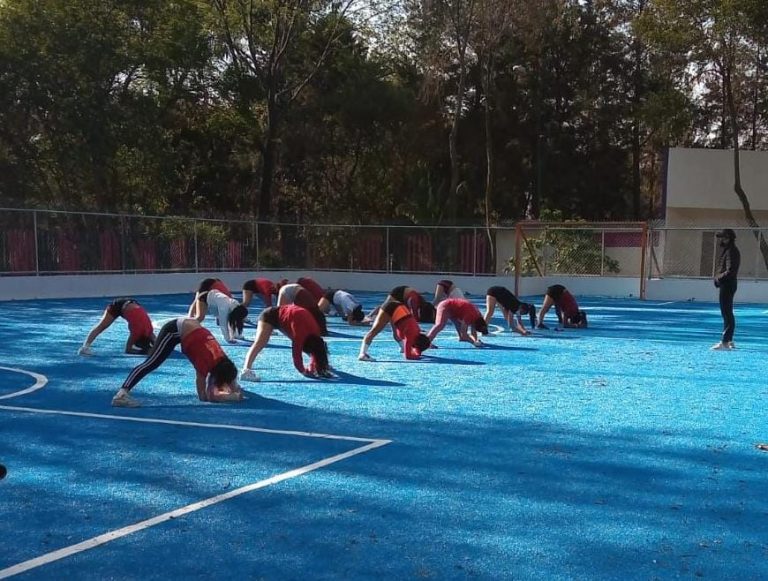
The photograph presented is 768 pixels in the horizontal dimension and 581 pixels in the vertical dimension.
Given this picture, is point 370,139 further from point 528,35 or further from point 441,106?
point 528,35

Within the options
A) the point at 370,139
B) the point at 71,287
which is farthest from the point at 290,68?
the point at 71,287

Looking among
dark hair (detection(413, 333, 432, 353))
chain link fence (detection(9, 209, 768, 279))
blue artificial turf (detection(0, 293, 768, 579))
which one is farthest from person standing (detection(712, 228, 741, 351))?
chain link fence (detection(9, 209, 768, 279))

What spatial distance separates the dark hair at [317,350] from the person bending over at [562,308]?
7.20 meters

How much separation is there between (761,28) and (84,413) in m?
27.7

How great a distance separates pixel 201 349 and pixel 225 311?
4798mm

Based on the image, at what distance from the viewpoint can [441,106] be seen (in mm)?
41500

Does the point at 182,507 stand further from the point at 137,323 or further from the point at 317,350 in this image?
the point at 137,323

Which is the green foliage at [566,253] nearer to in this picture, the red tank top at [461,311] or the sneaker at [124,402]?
the red tank top at [461,311]

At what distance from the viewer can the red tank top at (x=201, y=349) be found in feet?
26.5

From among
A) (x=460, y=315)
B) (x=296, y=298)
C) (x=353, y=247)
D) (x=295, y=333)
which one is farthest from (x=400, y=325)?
(x=353, y=247)

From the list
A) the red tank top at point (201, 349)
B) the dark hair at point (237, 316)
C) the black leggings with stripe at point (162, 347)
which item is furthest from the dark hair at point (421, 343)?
the black leggings with stripe at point (162, 347)

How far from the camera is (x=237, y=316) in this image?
11766 millimetres

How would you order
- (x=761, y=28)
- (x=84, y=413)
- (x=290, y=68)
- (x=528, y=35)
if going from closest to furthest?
(x=84, y=413), (x=761, y=28), (x=528, y=35), (x=290, y=68)

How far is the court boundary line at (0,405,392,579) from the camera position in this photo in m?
4.39
